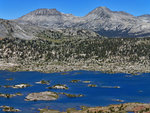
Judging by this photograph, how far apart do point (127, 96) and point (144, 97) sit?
875 centimetres

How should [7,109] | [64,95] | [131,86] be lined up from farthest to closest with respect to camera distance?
1. [131,86]
2. [64,95]
3. [7,109]

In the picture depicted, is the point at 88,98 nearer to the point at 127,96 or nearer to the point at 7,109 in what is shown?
the point at 127,96

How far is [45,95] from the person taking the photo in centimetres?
13962

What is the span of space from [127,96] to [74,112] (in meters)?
50.5

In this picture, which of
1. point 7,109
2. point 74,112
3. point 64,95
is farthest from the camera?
point 64,95

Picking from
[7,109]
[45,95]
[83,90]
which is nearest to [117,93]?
[83,90]

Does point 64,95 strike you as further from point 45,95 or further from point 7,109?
point 7,109

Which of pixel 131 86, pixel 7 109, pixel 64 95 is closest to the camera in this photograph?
pixel 7 109

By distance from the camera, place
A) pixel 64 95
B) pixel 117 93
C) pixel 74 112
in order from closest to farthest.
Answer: pixel 74 112 → pixel 64 95 → pixel 117 93

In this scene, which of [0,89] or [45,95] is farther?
[0,89]

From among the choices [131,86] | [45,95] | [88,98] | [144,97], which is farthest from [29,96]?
[131,86]

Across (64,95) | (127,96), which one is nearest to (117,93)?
(127,96)

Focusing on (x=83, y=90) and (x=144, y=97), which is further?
(x=83, y=90)

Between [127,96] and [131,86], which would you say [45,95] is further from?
[131,86]
